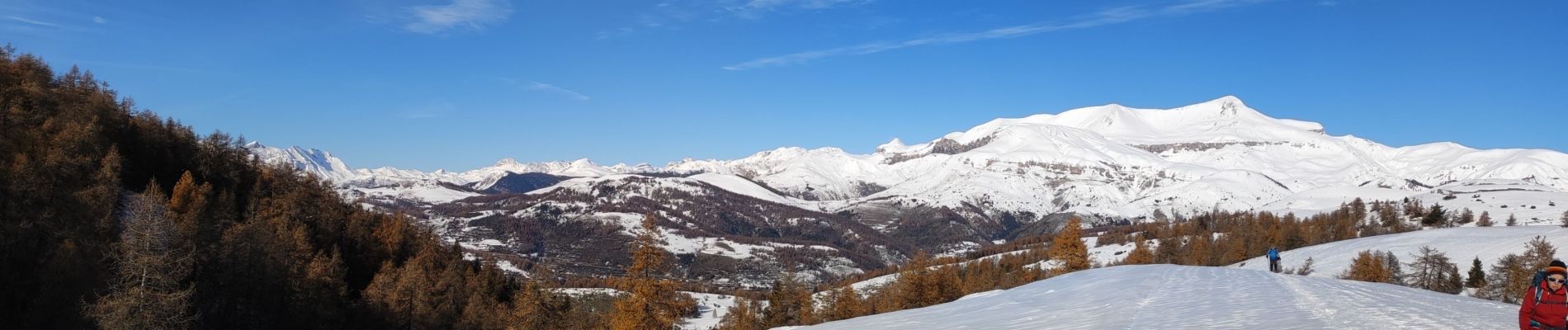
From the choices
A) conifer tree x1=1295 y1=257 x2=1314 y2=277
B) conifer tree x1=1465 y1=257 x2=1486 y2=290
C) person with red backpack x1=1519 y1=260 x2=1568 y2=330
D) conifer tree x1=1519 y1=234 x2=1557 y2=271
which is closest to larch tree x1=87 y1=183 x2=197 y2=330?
person with red backpack x1=1519 y1=260 x2=1568 y2=330

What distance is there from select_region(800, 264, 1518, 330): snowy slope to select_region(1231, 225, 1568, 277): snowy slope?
208 feet

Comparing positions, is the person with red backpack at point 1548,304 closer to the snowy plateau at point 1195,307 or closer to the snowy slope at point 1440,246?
the snowy plateau at point 1195,307

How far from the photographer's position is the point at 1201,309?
25.8 meters

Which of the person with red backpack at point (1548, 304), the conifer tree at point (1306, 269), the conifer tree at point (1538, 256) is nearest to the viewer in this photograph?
the person with red backpack at point (1548, 304)

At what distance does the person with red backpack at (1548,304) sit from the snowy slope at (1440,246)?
3288 inches

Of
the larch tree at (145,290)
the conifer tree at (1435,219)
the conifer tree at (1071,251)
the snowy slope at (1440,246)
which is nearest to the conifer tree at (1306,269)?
the snowy slope at (1440,246)

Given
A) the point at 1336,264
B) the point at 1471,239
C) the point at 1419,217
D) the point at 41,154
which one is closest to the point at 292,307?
the point at 41,154

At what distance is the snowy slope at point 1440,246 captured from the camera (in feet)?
291

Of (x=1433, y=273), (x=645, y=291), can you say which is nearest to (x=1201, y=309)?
(x=645, y=291)

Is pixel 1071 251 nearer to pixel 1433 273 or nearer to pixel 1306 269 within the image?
pixel 1306 269

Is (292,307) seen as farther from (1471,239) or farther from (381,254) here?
(1471,239)

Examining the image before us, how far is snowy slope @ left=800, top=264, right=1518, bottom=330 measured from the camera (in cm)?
2086

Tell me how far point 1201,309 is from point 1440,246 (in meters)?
96.7

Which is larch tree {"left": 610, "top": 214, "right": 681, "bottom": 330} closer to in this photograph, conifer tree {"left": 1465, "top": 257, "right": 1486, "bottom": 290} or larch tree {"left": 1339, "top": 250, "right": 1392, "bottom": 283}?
larch tree {"left": 1339, "top": 250, "right": 1392, "bottom": 283}
